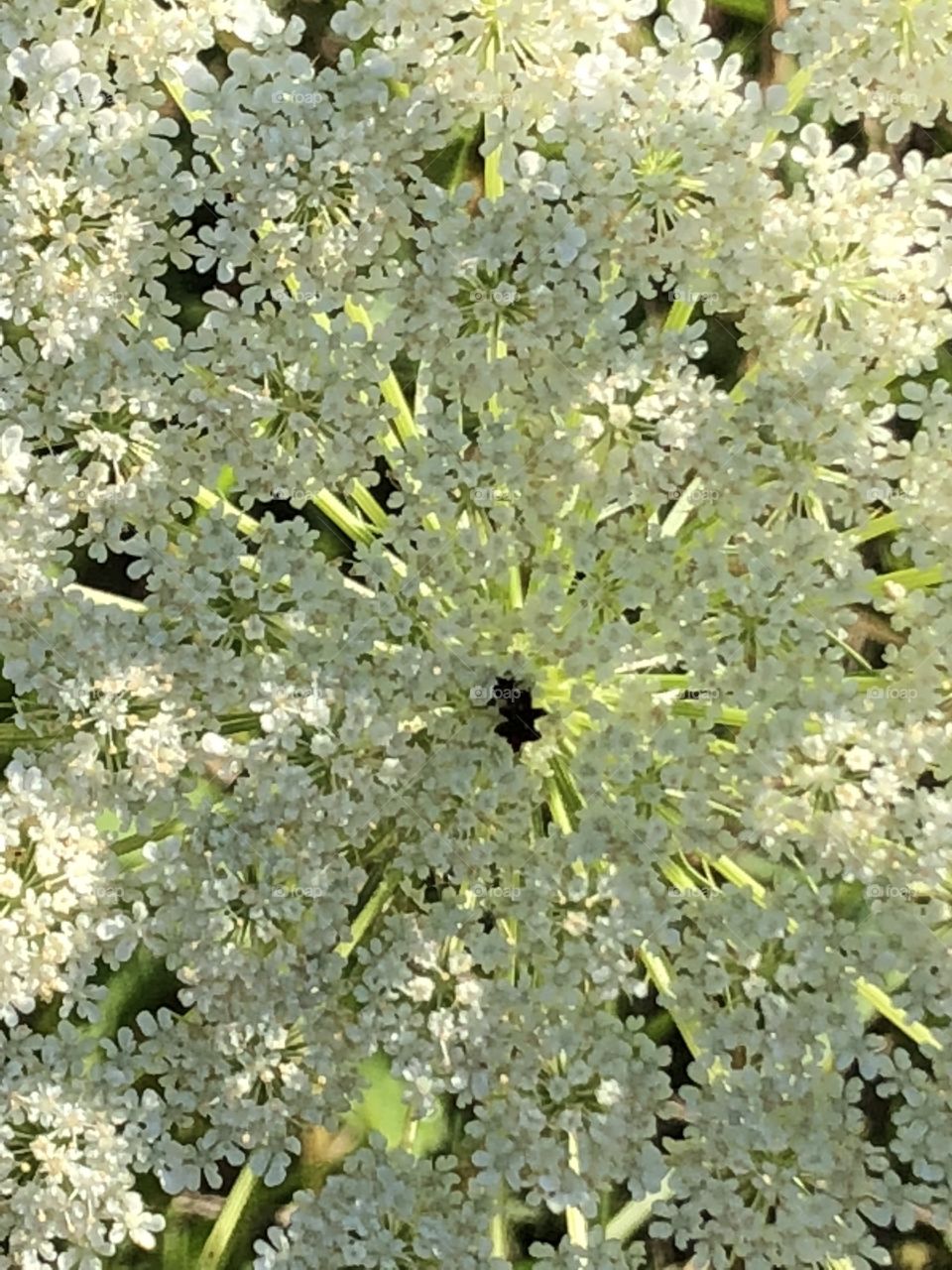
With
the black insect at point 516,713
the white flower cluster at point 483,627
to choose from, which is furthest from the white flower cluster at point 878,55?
the black insect at point 516,713

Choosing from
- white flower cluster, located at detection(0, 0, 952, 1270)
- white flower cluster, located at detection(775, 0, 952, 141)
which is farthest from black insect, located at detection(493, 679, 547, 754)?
white flower cluster, located at detection(775, 0, 952, 141)

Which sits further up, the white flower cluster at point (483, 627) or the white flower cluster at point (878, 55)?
the white flower cluster at point (878, 55)

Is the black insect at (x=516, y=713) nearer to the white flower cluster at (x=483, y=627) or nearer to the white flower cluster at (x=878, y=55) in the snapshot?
the white flower cluster at (x=483, y=627)

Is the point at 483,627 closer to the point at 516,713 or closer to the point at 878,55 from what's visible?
the point at 516,713

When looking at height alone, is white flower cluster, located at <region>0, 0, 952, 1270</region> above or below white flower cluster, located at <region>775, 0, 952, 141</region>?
below

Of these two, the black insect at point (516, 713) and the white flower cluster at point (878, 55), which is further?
the black insect at point (516, 713)

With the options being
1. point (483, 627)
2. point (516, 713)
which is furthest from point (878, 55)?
point (516, 713)

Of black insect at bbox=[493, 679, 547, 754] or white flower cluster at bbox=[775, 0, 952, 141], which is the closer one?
white flower cluster at bbox=[775, 0, 952, 141]

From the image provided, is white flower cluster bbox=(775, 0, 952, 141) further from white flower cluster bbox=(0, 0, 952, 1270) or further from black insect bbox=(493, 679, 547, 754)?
black insect bbox=(493, 679, 547, 754)
